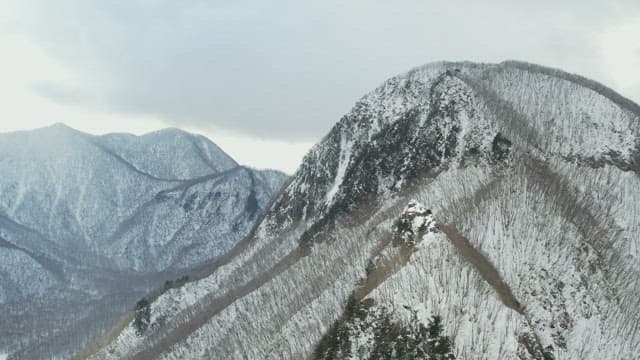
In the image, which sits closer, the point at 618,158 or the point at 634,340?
the point at 634,340

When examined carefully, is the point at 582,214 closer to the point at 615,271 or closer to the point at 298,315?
the point at 615,271

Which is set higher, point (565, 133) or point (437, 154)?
point (437, 154)

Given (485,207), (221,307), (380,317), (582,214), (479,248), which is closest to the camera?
(380,317)

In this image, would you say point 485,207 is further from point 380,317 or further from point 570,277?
point 380,317

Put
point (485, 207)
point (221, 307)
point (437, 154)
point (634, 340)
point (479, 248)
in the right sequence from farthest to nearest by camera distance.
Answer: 1. point (221, 307)
2. point (437, 154)
3. point (485, 207)
4. point (479, 248)
5. point (634, 340)

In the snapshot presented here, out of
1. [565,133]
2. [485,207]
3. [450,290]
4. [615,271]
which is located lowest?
[615,271]

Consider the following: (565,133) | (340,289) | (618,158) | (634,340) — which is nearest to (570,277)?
(634,340)
